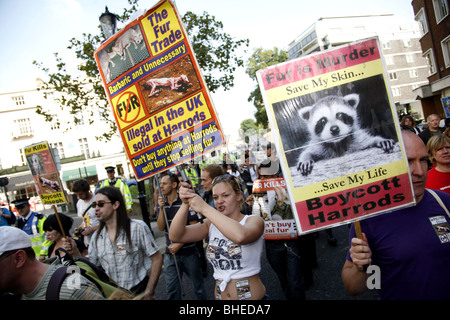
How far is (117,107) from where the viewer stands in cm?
282

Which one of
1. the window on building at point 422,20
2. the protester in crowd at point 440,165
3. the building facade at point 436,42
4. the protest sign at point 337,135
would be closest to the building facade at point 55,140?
the building facade at point 436,42

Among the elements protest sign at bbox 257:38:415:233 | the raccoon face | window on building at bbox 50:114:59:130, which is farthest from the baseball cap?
window on building at bbox 50:114:59:130

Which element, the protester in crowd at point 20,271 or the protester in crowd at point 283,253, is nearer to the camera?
the protester in crowd at point 20,271

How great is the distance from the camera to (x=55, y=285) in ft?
5.08

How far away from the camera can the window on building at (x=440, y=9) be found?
66.4 ft

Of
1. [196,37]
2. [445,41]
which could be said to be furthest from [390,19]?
[196,37]

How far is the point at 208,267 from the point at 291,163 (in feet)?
14.7

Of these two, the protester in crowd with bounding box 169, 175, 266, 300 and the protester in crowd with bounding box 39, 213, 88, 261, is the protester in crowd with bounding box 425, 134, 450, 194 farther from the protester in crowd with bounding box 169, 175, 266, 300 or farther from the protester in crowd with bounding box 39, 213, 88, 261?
the protester in crowd with bounding box 39, 213, 88, 261

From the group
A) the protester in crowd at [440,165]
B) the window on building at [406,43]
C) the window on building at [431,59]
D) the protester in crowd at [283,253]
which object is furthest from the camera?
the window on building at [406,43]

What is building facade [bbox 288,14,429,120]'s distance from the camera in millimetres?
46812

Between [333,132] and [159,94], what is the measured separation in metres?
1.67

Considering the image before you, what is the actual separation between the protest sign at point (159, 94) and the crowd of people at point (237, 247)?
406mm

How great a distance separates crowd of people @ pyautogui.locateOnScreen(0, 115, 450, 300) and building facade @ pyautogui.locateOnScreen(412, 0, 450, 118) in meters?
22.5

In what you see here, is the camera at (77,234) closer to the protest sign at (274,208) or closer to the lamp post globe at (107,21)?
the protest sign at (274,208)
